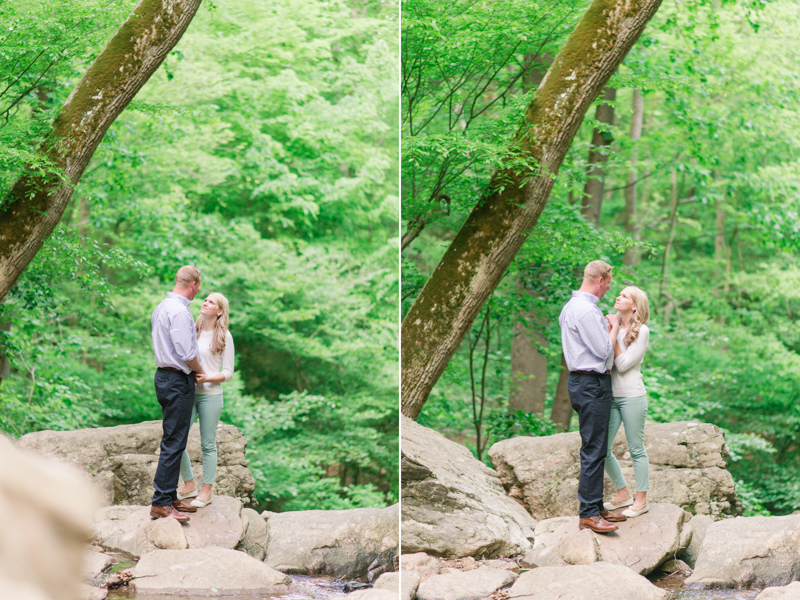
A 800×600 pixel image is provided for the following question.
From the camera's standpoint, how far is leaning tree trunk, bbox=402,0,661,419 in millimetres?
3449

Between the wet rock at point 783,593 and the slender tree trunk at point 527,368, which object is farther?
the slender tree trunk at point 527,368

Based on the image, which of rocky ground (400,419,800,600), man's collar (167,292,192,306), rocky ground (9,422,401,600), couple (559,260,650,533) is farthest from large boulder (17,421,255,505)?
couple (559,260,650,533)

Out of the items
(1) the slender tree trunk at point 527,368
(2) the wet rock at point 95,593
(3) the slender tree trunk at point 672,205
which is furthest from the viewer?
(3) the slender tree trunk at point 672,205

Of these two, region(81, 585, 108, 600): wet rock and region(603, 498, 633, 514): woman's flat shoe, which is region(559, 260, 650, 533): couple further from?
→ region(81, 585, 108, 600): wet rock

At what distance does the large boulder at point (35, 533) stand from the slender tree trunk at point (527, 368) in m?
2.93

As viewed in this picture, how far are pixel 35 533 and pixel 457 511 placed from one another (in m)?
2.63

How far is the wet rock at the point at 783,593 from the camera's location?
264 cm

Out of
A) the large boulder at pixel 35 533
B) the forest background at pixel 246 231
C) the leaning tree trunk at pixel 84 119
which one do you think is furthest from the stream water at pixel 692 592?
the leaning tree trunk at pixel 84 119

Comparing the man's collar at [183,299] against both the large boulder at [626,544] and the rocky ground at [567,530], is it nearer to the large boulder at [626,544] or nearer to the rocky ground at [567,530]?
the rocky ground at [567,530]

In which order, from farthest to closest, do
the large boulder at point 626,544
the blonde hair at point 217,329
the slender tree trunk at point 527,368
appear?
the slender tree trunk at point 527,368, the blonde hair at point 217,329, the large boulder at point 626,544

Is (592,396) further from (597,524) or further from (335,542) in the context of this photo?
(335,542)

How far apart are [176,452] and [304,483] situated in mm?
1381

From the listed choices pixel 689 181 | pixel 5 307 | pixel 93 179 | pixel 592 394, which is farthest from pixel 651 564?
pixel 689 181

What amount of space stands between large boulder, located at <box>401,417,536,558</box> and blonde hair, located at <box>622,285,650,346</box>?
2.84 ft
